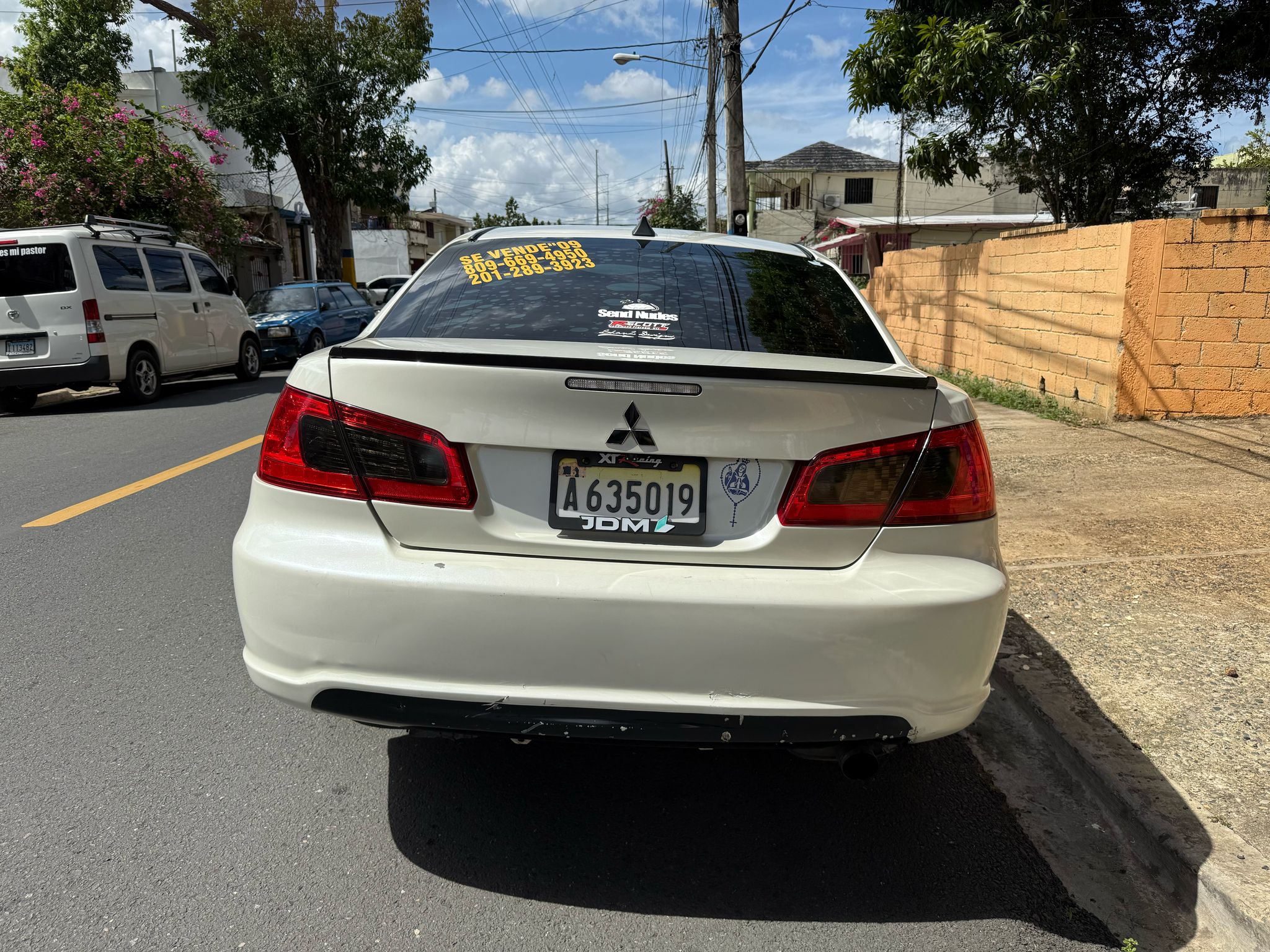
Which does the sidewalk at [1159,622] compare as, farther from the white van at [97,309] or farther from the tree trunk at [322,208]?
the tree trunk at [322,208]

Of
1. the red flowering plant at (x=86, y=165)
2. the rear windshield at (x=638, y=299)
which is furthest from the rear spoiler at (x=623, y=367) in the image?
the red flowering plant at (x=86, y=165)

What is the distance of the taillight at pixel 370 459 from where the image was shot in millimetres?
2314

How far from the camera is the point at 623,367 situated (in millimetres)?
2277

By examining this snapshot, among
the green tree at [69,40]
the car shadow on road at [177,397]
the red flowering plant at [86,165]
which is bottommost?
the car shadow on road at [177,397]

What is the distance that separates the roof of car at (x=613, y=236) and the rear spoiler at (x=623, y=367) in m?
1.28

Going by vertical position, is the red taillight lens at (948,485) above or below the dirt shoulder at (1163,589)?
above

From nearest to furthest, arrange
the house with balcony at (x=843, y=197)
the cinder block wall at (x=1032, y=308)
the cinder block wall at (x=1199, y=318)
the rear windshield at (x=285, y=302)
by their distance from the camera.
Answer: the cinder block wall at (x=1199, y=318) → the cinder block wall at (x=1032, y=308) → the rear windshield at (x=285, y=302) → the house with balcony at (x=843, y=197)

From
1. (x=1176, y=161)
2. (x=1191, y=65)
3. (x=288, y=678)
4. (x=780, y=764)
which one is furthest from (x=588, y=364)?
(x=1176, y=161)

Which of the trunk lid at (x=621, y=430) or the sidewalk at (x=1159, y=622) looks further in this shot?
the sidewalk at (x=1159, y=622)

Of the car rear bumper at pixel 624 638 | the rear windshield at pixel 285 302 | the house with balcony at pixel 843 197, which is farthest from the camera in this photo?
the house with balcony at pixel 843 197

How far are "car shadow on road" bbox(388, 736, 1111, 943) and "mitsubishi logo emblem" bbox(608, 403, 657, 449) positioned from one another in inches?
27.9

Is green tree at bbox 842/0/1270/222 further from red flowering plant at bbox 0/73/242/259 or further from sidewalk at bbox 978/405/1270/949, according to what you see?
red flowering plant at bbox 0/73/242/259

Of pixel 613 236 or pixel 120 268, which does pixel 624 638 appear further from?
pixel 120 268

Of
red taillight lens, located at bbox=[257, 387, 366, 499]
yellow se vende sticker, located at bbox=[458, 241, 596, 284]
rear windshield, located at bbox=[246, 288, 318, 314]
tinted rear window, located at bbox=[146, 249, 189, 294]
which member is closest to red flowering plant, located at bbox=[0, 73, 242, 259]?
rear windshield, located at bbox=[246, 288, 318, 314]
